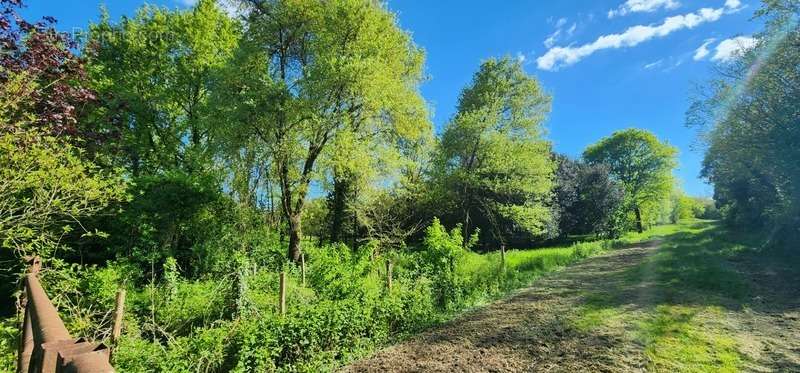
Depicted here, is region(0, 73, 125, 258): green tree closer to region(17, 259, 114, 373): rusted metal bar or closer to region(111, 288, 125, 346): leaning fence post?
region(111, 288, 125, 346): leaning fence post

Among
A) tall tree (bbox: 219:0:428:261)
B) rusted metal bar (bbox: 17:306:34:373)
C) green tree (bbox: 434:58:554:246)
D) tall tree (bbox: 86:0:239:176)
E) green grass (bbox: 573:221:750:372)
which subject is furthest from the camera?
green tree (bbox: 434:58:554:246)

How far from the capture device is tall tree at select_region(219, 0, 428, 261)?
1292cm

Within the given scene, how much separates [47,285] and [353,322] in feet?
16.4

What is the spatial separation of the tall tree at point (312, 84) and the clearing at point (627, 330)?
8173 mm

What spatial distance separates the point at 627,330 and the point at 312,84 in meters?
11.1

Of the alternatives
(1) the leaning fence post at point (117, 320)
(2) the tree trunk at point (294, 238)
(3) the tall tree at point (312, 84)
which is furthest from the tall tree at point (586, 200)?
(1) the leaning fence post at point (117, 320)

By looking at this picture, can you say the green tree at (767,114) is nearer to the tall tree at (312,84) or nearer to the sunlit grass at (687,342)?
the sunlit grass at (687,342)

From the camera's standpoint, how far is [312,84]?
13039 mm

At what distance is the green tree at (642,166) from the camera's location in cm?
4406

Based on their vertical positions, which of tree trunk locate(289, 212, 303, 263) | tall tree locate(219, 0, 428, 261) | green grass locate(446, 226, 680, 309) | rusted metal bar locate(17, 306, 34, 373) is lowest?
green grass locate(446, 226, 680, 309)

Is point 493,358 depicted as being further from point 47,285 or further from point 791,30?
point 791,30

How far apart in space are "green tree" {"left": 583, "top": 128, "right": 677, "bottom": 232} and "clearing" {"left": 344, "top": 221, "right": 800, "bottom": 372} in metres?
35.3

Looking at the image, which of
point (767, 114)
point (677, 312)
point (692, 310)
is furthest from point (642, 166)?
point (677, 312)

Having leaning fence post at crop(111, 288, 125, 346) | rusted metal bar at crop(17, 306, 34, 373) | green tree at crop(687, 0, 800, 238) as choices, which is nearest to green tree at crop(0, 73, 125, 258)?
leaning fence post at crop(111, 288, 125, 346)
